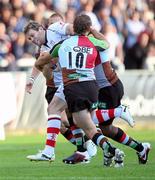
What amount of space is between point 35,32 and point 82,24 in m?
1.79

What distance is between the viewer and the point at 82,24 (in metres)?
12.0

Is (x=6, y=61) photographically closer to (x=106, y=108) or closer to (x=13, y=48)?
(x=13, y=48)

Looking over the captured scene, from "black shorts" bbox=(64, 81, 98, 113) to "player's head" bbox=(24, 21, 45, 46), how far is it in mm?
1762

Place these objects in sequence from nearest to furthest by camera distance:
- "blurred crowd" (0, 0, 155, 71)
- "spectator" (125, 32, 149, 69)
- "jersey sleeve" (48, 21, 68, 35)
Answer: "jersey sleeve" (48, 21, 68, 35) → "blurred crowd" (0, 0, 155, 71) → "spectator" (125, 32, 149, 69)

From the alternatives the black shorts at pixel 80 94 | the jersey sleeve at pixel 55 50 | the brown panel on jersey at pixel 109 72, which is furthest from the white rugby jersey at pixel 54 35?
the black shorts at pixel 80 94

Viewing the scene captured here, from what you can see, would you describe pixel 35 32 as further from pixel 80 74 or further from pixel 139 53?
pixel 139 53

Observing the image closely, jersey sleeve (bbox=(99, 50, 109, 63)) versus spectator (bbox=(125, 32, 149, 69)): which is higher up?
jersey sleeve (bbox=(99, 50, 109, 63))

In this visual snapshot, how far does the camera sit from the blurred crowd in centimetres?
2356

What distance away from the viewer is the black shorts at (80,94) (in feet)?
39.5

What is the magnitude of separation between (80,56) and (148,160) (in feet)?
7.99

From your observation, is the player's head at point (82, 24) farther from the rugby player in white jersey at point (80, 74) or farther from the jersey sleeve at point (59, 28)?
the jersey sleeve at point (59, 28)

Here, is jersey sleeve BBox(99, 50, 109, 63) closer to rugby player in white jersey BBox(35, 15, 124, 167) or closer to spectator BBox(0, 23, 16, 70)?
rugby player in white jersey BBox(35, 15, 124, 167)

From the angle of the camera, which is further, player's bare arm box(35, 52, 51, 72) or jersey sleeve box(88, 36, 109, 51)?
player's bare arm box(35, 52, 51, 72)

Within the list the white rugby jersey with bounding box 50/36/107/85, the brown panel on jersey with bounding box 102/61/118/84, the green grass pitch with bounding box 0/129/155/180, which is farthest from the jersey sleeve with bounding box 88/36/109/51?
the green grass pitch with bounding box 0/129/155/180
